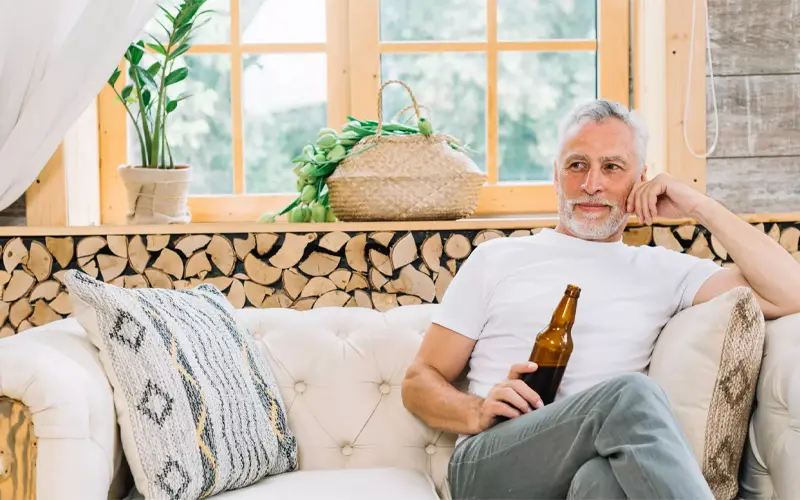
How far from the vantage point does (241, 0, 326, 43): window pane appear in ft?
9.48

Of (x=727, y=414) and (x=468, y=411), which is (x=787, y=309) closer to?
(x=727, y=414)

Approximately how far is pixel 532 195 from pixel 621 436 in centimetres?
158

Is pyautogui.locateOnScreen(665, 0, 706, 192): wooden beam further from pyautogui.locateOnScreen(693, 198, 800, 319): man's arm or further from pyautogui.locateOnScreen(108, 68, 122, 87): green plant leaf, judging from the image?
pyautogui.locateOnScreen(108, 68, 122, 87): green plant leaf

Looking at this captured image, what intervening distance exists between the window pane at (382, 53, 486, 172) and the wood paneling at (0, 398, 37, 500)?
5.70ft

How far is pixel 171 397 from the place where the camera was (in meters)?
1.60

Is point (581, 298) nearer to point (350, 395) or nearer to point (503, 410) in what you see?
point (503, 410)

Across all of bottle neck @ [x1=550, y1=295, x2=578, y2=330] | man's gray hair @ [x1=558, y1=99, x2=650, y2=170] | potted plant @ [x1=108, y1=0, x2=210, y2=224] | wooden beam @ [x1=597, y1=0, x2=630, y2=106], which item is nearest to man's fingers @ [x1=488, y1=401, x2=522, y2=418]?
bottle neck @ [x1=550, y1=295, x2=578, y2=330]

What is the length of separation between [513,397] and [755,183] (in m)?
1.46

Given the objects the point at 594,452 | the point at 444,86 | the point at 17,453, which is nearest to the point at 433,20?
the point at 444,86

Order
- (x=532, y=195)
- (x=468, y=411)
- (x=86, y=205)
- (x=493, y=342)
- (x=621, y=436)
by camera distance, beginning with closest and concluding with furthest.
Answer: (x=621, y=436) < (x=468, y=411) < (x=493, y=342) < (x=86, y=205) < (x=532, y=195)

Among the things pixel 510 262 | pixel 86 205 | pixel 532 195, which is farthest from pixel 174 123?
pixel 510 262

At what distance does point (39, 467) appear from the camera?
4.68ft

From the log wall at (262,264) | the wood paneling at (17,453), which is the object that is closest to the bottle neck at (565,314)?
the log wall at (262,264)

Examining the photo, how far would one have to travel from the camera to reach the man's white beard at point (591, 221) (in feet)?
6.59
